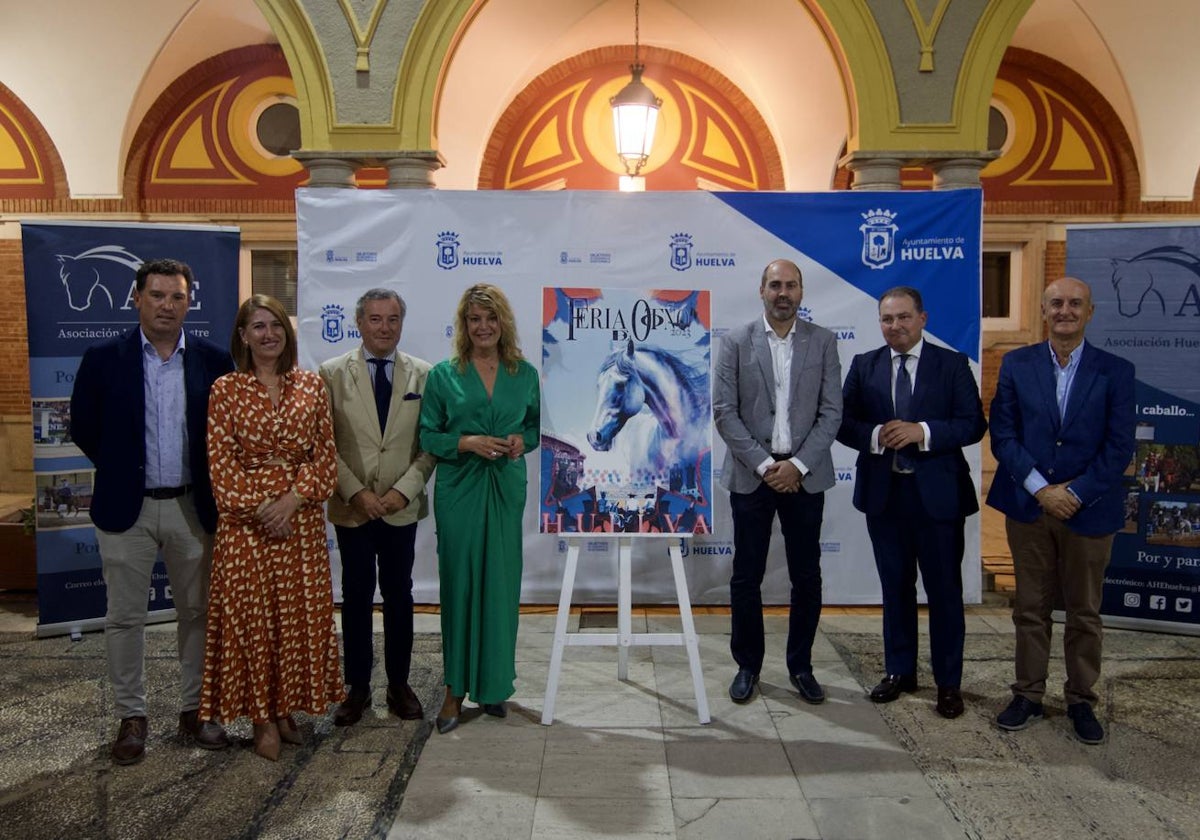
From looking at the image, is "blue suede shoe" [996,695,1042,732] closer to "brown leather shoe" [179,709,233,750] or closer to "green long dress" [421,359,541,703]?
"green long dress" [421,359,541,703]

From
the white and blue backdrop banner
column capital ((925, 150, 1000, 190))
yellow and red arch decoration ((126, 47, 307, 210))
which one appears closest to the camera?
the white and blue backdrop banner

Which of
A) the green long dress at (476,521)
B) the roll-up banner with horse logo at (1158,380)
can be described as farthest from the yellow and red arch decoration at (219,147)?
the roll-up banner with horse logo at (1158,380)

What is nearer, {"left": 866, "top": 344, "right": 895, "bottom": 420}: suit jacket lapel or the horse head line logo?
{"left": 866, "top": 344, "right": 895, "bottom": 420}: suit jacket lapel

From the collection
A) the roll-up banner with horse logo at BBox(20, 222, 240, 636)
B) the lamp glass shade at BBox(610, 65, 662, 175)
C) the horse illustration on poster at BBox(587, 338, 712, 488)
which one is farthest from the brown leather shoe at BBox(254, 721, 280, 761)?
the lamp glass shade at BBox(610, 65, 662, 175)

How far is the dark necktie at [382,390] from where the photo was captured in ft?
12.0

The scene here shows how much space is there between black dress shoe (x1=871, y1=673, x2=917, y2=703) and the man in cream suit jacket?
1.81 metres

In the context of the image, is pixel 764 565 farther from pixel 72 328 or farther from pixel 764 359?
pixel 72 328

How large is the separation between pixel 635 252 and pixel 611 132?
160 inches

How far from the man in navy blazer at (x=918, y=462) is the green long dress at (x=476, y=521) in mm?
1344

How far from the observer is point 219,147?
8.27 m

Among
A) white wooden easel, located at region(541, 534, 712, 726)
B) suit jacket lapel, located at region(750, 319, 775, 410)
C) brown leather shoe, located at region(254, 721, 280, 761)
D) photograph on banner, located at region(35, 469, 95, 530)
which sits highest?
suit jacket lapel, located at region(750, 319, 775, 410)

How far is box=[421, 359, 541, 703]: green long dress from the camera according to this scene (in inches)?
141

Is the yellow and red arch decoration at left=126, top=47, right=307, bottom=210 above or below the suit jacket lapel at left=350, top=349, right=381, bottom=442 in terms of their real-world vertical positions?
above

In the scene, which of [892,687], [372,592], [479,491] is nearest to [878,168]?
[892,687]
